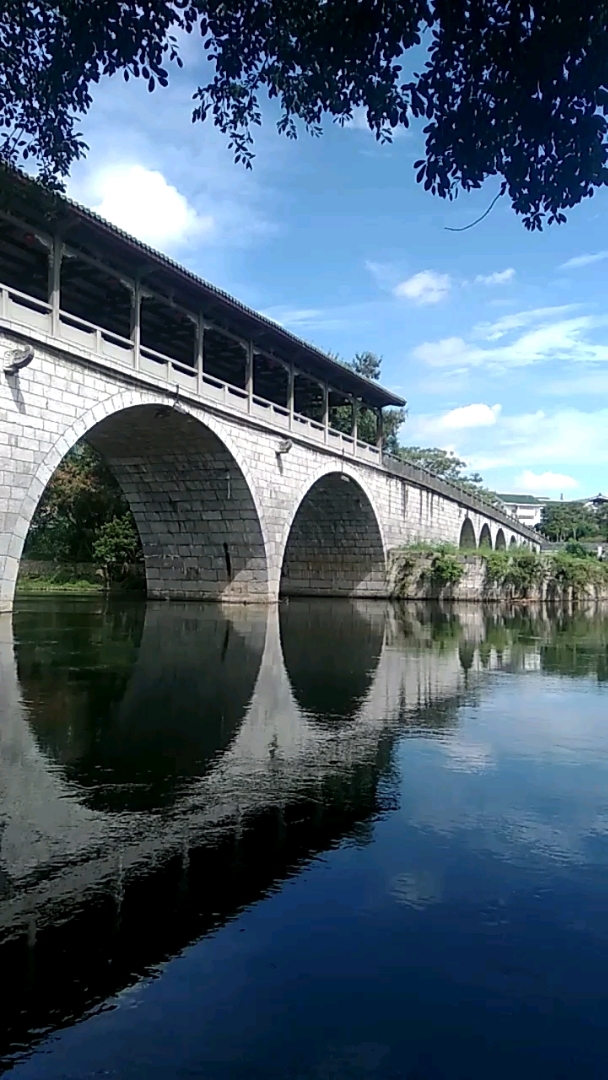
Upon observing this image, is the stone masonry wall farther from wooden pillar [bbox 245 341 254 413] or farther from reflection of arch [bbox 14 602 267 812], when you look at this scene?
reflection of arch [bbox 14 602 267 812]

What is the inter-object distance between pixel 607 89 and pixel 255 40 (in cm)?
207

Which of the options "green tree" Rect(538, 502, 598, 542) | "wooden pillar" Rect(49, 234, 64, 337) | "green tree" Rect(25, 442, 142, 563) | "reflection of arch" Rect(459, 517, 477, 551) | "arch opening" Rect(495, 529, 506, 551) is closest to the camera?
"wooden pillar" Rect(49, 234, 64, 337)

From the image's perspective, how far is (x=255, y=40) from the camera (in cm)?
516

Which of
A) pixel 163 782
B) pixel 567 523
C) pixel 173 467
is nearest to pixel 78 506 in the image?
pixel 173 467

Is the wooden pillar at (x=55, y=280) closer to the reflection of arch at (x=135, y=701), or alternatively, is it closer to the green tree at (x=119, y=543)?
the reflection of arch at (x=135, y=701)

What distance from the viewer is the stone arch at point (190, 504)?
79.0 ft

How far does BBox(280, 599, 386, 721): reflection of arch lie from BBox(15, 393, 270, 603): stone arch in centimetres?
294

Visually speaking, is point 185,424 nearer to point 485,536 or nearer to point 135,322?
point 135,322

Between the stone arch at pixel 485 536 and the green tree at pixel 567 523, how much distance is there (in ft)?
110

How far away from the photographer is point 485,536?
54594 mm

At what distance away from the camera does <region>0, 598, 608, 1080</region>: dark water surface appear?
2.74 m

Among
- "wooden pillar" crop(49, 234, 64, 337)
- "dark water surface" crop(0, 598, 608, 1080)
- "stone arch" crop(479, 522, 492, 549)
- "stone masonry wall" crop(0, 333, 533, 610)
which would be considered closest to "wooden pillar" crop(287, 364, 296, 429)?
"stone masonry wall" crop(0, 333, 533, 610)

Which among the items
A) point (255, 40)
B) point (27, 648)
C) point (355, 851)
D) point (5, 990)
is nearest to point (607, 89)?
point (255, 40)

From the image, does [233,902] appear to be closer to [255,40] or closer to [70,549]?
[255,40]
